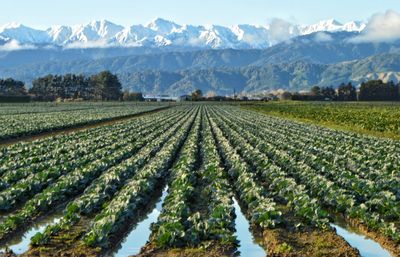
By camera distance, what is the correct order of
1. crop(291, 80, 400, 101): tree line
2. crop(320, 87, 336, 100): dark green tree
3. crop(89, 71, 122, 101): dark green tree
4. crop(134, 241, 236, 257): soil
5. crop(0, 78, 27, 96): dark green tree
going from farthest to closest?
crop(89, 71, 122, 101): dark green tree < crop(320, 87, 336, 100): dark green tree < crop(0, 78, 27, 96): dark green tree < crop(291, 80, 400, 101): tree line < crop(134, 241, 236, 257): soil

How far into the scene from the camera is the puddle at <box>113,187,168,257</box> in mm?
10020

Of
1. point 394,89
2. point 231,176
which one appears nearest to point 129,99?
point 394,89

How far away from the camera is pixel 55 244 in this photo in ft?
33.2

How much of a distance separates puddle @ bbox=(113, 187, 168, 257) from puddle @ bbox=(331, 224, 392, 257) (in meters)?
4.05

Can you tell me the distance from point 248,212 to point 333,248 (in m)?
3.12

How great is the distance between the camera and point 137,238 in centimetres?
1089

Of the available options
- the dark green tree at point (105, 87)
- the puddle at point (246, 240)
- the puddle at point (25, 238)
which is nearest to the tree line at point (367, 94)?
the dark green tree at point (105, 87)

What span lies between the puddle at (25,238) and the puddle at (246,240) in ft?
13.4

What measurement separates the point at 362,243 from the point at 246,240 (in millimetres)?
2264

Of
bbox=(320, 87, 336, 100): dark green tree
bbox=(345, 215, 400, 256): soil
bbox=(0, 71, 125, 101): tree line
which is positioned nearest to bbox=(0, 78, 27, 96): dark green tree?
bbox=(0, 71, 125, 101): tree line

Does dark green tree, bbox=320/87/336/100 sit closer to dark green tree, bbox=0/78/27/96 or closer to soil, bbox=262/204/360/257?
dark green tree, bbox=0/78/27/96

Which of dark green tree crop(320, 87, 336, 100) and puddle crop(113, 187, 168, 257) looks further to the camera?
dark green tree crop(320, 87, 336, 100)

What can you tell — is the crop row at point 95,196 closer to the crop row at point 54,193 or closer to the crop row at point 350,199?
the crop row at point 54,193

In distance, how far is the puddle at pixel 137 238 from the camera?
10020 millimetres
